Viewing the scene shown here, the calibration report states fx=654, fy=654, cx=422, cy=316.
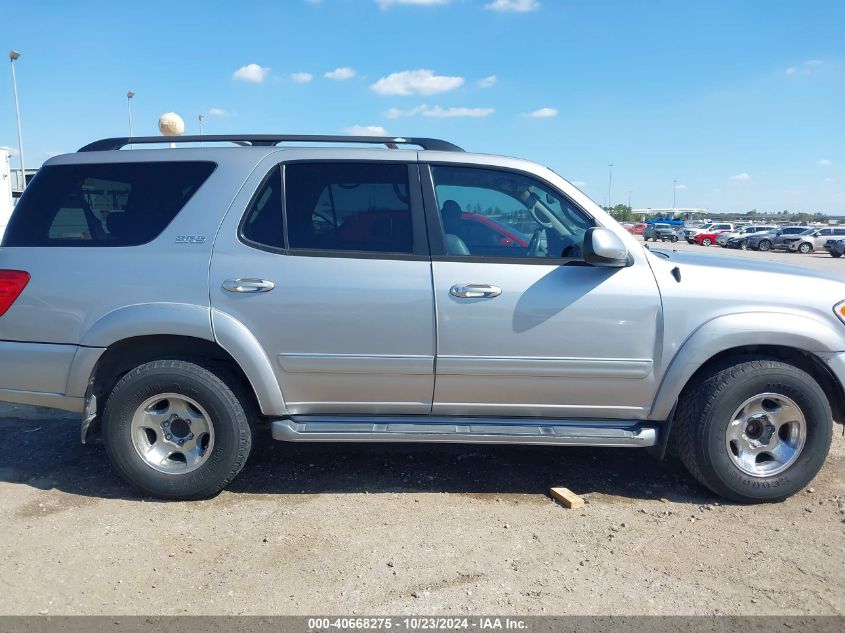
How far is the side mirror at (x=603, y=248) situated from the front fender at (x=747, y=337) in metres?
0.62

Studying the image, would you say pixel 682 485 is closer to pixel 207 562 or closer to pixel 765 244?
pixel 207 562

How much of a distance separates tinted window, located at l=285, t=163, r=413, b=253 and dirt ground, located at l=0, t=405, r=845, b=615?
1532 millimetres

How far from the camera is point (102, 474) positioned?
14.0ft

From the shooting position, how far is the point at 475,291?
3.63 meters

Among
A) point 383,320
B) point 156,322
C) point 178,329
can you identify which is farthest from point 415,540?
point 156,322

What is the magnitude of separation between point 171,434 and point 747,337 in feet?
11.0

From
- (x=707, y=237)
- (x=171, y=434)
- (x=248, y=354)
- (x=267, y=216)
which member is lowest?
(x=171, y=434)

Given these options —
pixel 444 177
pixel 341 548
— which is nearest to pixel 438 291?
pixel 444 177

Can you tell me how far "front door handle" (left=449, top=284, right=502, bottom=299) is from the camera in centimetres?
363

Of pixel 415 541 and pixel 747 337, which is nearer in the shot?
pixel 415 541

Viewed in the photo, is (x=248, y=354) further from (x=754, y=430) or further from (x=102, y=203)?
(x=754, y=430)

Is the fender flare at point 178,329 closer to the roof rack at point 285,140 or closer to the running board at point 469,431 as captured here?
the running board at point 469,431

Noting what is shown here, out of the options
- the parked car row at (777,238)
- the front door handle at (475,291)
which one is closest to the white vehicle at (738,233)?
the parked car row at (777,238)

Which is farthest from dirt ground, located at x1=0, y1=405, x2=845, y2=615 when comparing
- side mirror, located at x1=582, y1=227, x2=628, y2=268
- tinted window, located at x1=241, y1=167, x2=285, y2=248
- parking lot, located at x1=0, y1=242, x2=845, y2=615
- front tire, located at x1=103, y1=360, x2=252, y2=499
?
tinted window, located at x1=241, y1=167, x2=285, y2=248
